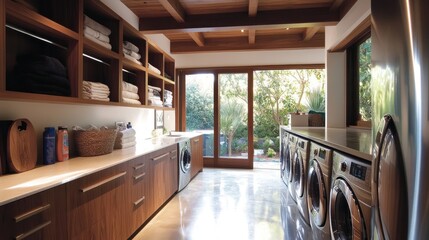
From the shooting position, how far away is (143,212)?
7.73 ft

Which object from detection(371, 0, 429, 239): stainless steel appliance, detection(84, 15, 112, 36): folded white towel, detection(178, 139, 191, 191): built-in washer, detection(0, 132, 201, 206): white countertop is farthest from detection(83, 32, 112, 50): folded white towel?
detection(371, 0, 429, 239): stainless steel appliance

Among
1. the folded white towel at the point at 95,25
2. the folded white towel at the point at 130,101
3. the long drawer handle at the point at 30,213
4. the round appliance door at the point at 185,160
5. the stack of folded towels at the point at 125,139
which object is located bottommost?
the round appliance door at the point at 185,160

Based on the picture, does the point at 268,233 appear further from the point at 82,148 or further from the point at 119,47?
the point at 119,47

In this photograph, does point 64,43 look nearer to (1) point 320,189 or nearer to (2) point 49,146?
(2) point 49,146

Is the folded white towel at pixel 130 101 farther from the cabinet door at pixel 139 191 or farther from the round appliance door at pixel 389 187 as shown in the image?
the round appliance door at pixel 389 187

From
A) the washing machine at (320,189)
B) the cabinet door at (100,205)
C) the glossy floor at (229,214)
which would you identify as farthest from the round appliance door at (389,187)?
the glossy floor at (229,214)

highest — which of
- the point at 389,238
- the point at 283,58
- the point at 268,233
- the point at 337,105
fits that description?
the point at 283,58

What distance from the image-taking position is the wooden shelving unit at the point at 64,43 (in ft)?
4.78

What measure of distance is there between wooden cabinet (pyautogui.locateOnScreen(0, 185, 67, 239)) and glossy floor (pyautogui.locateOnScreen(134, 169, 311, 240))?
1.10 metres

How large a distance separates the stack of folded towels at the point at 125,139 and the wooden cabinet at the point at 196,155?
57.5 inches

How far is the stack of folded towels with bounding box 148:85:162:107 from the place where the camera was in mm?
3436

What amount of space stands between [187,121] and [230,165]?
4.64 ft

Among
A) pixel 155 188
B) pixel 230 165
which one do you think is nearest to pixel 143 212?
pixel 155 188

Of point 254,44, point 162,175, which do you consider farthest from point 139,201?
point 254,44
